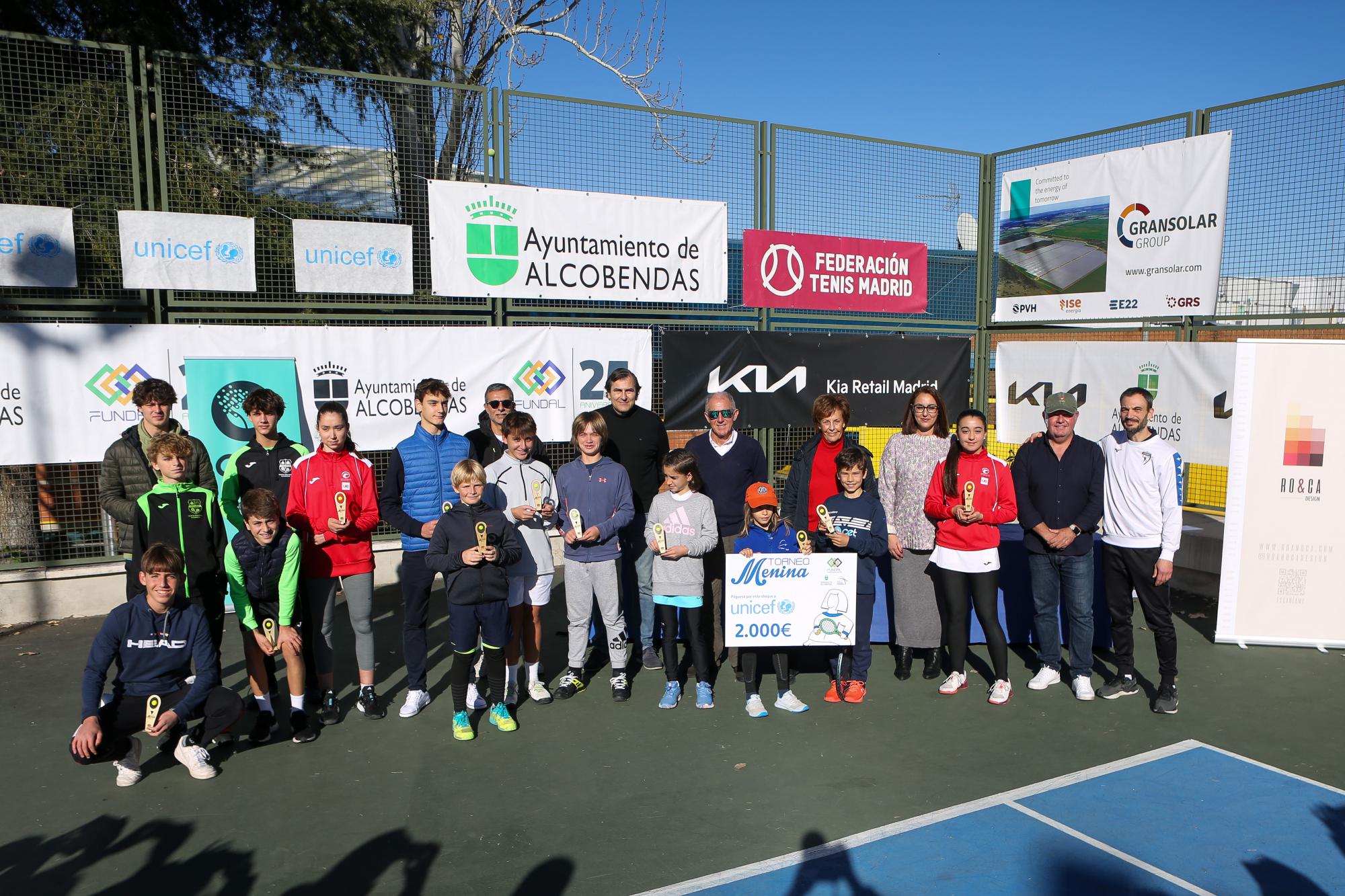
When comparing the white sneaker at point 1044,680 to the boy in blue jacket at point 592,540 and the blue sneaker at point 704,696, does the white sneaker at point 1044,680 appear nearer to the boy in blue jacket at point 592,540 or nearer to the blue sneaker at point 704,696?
the blue sneaker at point 704,696

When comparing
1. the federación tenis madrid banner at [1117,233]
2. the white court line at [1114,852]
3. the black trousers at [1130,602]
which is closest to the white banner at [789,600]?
the white court line at [1114,852]

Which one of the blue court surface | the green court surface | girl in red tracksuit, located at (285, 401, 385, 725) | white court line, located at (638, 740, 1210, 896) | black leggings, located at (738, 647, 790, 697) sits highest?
girl in red tracksuit, located at (285, 401, 385, 725)

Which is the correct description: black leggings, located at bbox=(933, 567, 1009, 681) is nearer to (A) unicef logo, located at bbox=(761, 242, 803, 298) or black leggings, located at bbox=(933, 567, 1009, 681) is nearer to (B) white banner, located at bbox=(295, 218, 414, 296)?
(A) unicef logo, located at bbox=(761, 242, 803, 298)

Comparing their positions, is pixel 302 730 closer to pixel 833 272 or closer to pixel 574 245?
pixel 574 245

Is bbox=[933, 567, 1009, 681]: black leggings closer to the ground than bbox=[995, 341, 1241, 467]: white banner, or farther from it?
closer to the ground

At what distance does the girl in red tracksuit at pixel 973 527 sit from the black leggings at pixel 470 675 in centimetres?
280

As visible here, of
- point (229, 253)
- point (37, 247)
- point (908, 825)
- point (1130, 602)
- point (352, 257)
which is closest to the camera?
point (908, 825)

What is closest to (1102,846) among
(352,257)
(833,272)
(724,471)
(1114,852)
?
(1114,852)

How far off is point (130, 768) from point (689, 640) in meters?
3.13

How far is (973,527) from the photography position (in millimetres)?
5492

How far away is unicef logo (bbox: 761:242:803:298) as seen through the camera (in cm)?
894

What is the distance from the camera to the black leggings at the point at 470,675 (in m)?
5.13

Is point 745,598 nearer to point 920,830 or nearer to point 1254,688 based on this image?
point 920,830

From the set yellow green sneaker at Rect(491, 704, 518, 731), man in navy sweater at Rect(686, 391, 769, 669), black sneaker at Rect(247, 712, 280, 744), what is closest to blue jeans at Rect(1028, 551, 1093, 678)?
man in navy sweater at Rect(686, 391, 769, 669)
